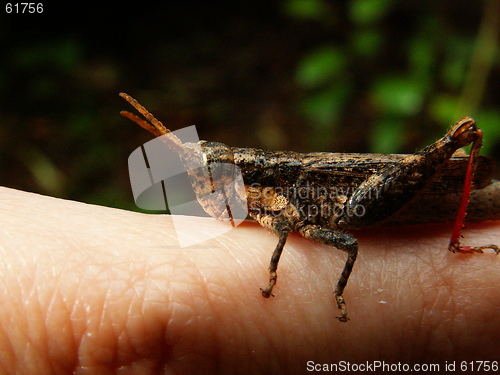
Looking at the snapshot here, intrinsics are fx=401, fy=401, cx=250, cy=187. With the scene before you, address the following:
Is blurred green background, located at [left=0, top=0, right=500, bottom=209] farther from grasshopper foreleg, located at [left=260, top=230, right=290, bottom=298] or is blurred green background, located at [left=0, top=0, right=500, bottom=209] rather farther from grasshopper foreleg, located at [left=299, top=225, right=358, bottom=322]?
grasshopper foreleg, located at [left=260, top=230, right=290, bottom=298]

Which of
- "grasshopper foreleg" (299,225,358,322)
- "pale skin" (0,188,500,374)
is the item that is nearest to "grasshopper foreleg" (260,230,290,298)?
"pale skin" (0,188,500,374)

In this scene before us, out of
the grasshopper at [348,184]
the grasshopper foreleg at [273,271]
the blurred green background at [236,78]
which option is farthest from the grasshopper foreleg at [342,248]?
the blurred green background at [236,78]

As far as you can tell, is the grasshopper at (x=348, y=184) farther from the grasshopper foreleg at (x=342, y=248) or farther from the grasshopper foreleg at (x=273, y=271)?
the grasshopper foreleg at (x=273, y=271)

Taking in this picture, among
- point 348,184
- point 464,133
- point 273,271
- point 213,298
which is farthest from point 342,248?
point 464,133

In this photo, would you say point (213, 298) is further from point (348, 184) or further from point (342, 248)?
point (348, 184)

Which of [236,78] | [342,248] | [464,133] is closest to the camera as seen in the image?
[342,248]
